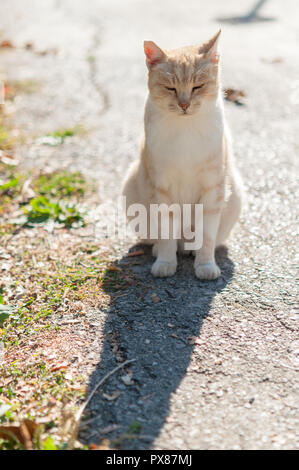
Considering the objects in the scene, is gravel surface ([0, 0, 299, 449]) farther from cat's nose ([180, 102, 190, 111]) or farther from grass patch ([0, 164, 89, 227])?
cat's nose ([180, 102, 190, 111])

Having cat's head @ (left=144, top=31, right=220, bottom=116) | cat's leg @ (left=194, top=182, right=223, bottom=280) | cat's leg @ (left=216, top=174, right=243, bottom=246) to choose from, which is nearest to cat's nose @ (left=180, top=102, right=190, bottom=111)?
cat's head @ (left=144, top=31, right=220, bottom=116)

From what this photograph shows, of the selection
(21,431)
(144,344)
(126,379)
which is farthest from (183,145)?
(21,431)

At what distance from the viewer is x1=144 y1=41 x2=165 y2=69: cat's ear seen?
2844 millimetres

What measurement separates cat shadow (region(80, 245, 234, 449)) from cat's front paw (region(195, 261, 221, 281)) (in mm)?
34

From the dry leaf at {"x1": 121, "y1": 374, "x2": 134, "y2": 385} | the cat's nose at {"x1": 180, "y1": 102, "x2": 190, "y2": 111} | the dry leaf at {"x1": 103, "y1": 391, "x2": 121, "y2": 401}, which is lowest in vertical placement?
the dry leaf at {"x1": 103, "y1": 391, "x2": 121, "y2": 401}

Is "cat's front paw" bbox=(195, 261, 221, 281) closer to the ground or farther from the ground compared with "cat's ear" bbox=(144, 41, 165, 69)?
closer to the ground

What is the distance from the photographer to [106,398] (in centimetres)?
222

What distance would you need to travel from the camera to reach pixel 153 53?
287cm

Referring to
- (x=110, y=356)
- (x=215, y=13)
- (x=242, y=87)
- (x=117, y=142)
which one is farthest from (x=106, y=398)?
(x=215, y=13)

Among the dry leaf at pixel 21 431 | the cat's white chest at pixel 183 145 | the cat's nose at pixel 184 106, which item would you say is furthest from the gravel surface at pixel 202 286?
the cat's nose at pixel 184 106

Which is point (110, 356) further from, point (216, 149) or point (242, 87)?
point (242, 87)

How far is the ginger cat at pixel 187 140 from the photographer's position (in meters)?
2.79

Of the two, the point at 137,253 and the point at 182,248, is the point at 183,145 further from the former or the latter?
the point at 137,253
